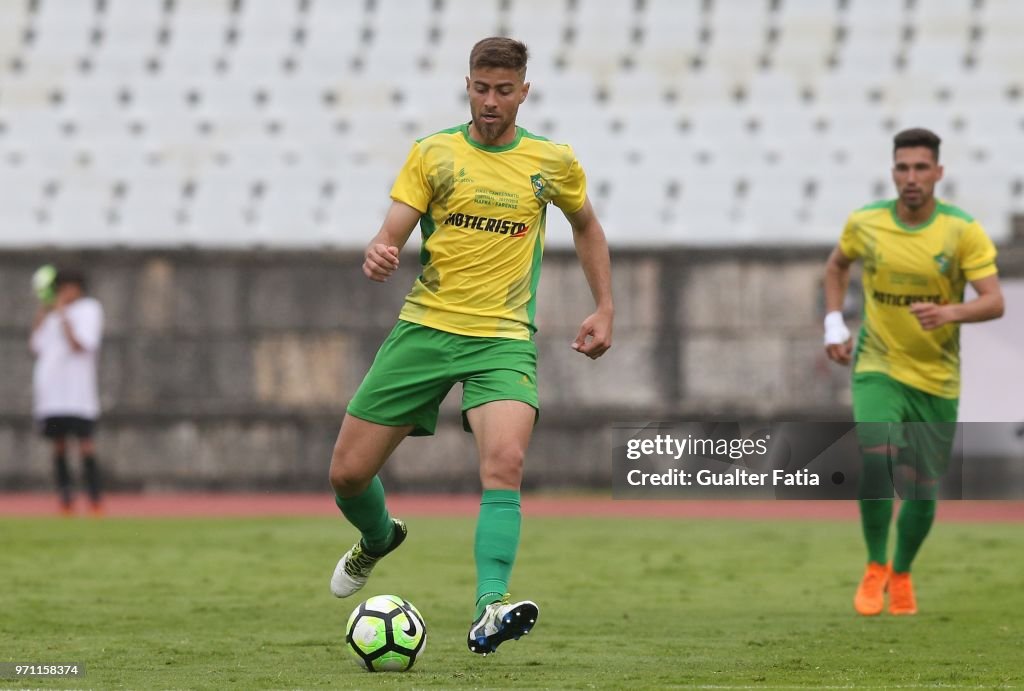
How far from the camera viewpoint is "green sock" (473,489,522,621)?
5965 millimetres

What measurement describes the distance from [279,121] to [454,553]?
8.41 metres

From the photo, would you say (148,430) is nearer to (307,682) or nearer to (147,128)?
(147,128)

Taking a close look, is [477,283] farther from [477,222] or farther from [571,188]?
[571,188]

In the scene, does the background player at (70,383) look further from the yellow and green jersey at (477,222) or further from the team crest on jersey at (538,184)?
the team crest on jersey at (538,184)

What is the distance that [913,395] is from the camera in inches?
334

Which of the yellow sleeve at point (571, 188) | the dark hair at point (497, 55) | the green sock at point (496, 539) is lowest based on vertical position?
the green sock at point (496, 539)

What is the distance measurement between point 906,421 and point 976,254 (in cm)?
84

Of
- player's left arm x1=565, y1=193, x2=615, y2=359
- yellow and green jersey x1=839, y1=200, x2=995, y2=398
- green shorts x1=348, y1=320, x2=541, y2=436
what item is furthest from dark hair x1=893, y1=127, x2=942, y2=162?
green shorts x1=348, y1=320, x2=541, y2=436

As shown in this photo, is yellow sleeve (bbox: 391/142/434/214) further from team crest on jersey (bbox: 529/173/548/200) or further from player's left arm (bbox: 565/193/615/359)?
player's left arm (bbox: 565/193/615/359)

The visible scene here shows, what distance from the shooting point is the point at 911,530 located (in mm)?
8539

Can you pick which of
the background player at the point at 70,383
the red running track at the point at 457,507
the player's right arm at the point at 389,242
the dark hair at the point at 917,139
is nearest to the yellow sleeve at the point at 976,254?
the dark hair at the point at 917,139

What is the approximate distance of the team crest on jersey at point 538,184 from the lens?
6.45 meters

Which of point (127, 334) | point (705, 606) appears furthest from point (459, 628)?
point (127, 334)

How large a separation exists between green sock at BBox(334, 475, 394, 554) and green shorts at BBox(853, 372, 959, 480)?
8.31 feet
